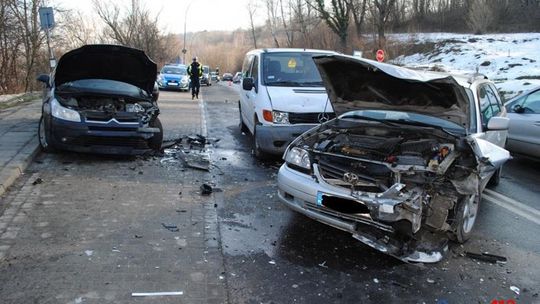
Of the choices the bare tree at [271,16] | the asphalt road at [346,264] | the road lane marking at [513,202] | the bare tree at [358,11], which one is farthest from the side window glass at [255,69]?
the bare tree at [271,16]

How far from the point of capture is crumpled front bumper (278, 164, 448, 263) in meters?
4.25

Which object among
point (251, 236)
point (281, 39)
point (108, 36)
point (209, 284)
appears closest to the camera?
point (209, 284)

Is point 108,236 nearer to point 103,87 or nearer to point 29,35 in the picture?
point 103,87

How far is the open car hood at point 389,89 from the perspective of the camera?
4.82 m

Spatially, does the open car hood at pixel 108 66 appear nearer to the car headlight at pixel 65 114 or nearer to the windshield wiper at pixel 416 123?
the car headlight at pixel 65 114

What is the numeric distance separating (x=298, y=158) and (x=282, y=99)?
3114mm


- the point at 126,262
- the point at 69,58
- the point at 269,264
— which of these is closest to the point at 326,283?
the point at 269,264

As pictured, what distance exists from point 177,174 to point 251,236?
108 inches

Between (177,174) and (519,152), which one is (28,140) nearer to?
(177,174)

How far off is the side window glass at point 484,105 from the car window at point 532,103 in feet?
8.02

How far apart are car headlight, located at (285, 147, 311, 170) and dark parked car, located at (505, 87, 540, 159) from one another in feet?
17.1

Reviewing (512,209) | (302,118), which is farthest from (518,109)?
(302,118)

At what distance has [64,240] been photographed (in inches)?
179

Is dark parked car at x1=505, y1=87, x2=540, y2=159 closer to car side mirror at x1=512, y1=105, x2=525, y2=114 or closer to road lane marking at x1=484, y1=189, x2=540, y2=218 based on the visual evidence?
car side mirror at x1=512, y1=105, x2=525, y2=114
